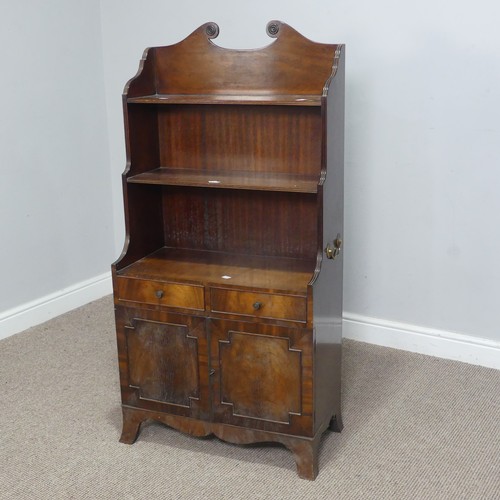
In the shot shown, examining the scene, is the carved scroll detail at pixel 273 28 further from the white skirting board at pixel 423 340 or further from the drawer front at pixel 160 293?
the white skirting board at pixel 423 340

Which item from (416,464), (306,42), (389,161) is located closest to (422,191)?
(389,161)

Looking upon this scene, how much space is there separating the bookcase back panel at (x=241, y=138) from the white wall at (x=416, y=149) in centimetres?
67

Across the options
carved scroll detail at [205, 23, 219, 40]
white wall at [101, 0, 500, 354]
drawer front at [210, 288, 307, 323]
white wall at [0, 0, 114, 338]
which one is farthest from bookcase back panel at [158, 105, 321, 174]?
white wall at [0, 0, 114, 338]

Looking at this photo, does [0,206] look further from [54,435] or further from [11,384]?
[54,435]

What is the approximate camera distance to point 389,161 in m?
2.86

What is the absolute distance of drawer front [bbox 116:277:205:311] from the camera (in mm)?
2154

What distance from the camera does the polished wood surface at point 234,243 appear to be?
2.10 m

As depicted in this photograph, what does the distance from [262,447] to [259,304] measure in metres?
0.52

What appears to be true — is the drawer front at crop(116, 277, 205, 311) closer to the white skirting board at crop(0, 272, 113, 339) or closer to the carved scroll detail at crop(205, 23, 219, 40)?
the carved scroll detail at crop(205, 23, 219, 40)

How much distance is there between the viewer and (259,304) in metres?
2.08

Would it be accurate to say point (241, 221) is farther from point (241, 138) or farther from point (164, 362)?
point (164, 362)

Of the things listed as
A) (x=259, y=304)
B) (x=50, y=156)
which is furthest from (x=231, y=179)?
(x=50, y=156)

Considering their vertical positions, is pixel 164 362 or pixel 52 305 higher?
pixel 164 362

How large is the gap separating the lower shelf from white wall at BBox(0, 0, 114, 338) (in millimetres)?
1069
